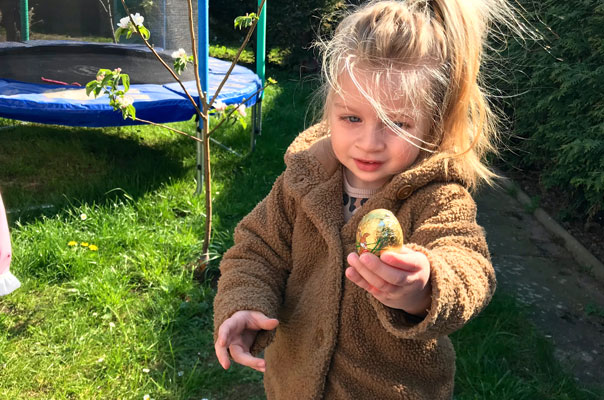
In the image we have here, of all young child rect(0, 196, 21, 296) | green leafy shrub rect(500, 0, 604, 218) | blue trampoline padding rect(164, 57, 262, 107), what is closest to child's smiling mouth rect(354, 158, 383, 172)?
young child rect(0, 196, 21, 296)

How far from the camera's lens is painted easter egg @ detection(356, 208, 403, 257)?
3.13 feet

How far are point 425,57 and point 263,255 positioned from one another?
1.83 ft

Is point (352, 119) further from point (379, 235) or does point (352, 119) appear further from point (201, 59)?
point (201, 59)

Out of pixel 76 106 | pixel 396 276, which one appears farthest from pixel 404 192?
pixel 76 106

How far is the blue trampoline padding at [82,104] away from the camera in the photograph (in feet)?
11.8

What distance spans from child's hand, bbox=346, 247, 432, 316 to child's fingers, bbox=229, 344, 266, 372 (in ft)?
0.90

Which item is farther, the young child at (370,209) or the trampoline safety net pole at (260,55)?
the trampoline safety net pole at (260,55)

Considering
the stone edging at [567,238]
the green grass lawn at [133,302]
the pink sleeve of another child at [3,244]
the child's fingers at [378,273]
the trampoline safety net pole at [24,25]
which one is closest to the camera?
the child's fingers at [378,273]

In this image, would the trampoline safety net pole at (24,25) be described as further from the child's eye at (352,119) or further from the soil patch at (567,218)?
the child's eye at (352,119)

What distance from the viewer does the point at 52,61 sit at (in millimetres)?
5266

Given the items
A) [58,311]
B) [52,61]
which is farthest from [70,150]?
[58,311]

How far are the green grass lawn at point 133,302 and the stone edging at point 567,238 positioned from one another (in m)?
0.88

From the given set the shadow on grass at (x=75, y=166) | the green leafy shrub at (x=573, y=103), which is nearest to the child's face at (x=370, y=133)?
the green leafy shrub at (x=573, y=103)

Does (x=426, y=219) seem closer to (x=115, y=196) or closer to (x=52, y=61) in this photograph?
(x=115, y=196)
